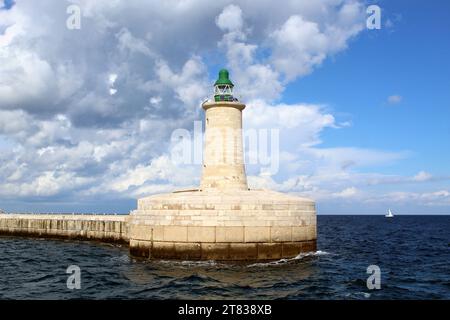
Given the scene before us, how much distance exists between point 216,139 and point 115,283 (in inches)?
584

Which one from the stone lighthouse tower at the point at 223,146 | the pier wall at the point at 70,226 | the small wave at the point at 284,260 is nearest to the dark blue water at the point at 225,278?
the small wave at the point at 284,260

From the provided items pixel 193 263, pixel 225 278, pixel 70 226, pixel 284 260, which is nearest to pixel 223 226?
pixel 193 263

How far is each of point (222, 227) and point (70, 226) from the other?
87.0ft

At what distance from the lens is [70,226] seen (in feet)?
157

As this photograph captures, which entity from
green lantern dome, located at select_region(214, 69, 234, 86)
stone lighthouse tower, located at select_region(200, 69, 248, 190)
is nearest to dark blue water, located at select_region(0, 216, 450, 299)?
stone lighthouse tower, located at select_region(200, 69, 248, 190)

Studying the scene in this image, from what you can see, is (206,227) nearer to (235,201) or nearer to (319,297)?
(235,201)

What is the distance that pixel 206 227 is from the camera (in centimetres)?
2683

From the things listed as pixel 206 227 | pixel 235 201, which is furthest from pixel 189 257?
pixel 235 201

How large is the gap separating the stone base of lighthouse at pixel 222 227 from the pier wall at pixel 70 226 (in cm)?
1240

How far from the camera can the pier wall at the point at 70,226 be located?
4128 cm

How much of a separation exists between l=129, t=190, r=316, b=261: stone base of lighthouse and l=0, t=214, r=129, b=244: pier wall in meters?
12.4

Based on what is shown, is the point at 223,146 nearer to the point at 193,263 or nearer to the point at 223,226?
the point at 223,226

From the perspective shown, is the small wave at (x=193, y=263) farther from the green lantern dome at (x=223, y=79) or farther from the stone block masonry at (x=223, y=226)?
the green lantern dome at (x=223, y=79)

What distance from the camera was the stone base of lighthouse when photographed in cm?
2678
